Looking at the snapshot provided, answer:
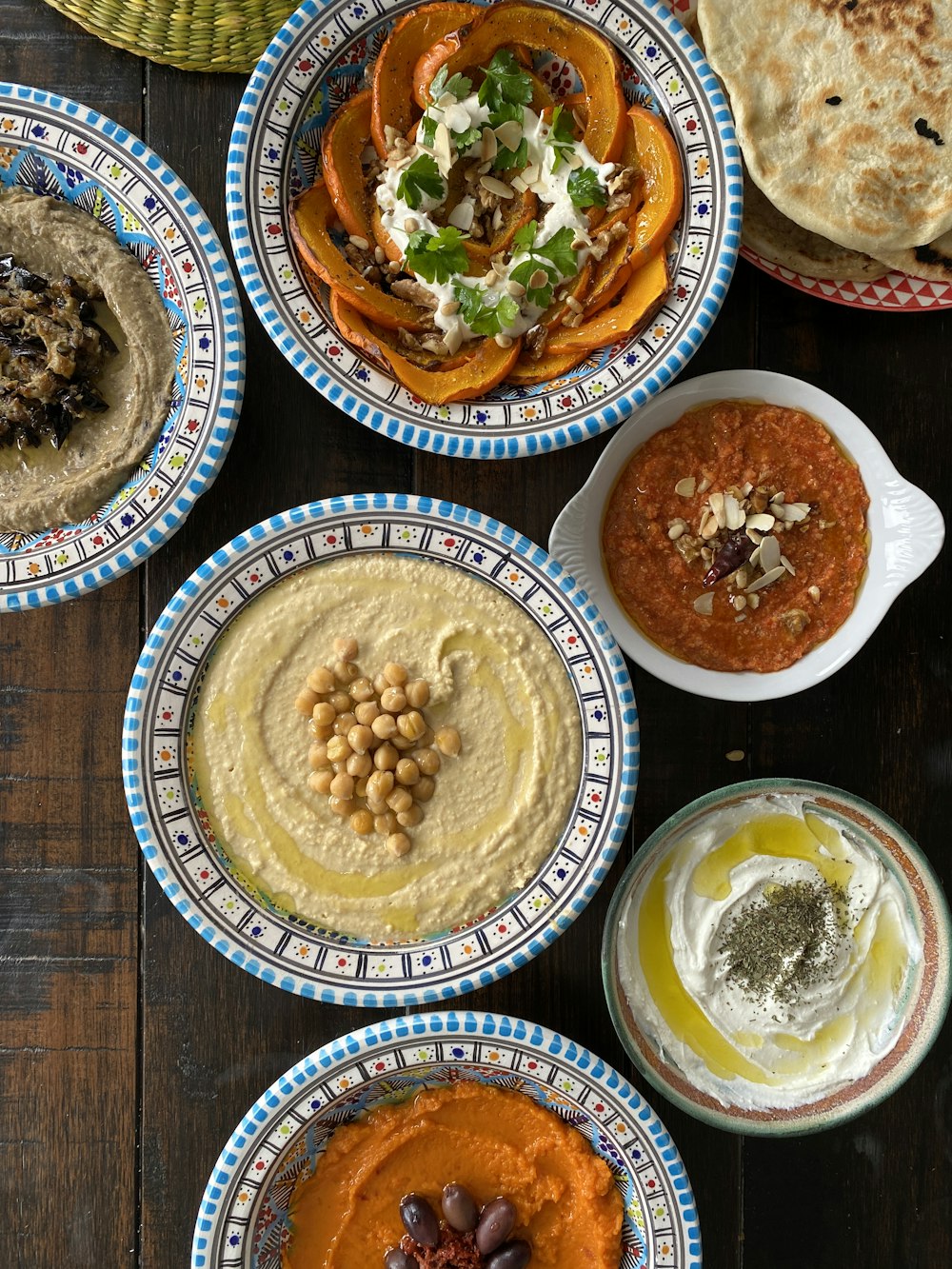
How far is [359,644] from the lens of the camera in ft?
8.41

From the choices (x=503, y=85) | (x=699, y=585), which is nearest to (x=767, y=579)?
(x=699, y=585)

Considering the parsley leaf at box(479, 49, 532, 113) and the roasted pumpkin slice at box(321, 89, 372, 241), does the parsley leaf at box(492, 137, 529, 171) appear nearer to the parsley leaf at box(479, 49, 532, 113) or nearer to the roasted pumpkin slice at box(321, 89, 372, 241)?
the parsley leaf at box(479, 49, 532, 113)

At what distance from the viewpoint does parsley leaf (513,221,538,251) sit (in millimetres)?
2463

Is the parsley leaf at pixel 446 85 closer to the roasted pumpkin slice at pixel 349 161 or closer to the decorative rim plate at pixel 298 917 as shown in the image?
the roasted pumpkin slice at pixel 349 161

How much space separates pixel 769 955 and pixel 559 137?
211cm

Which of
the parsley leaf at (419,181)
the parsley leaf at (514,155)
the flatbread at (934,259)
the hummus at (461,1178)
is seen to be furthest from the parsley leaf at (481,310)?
the hummus at (461,1178)

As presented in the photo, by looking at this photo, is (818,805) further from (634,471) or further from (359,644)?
(359,644)

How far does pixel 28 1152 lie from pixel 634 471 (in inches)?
101

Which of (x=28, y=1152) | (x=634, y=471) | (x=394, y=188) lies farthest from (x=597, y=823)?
(x=28, y=1152)

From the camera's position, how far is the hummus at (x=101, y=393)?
2.52m

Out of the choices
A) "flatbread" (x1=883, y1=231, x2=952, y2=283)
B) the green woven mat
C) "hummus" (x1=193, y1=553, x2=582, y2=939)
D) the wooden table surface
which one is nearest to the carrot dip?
the wooden table surface

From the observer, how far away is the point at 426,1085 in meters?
2.62

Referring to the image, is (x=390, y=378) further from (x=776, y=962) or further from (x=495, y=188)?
(x=776, y=962)

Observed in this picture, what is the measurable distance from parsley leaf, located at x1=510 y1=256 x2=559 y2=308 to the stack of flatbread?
0.57 m
